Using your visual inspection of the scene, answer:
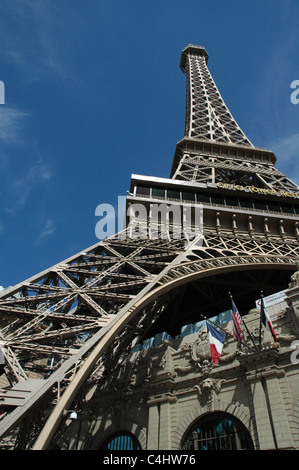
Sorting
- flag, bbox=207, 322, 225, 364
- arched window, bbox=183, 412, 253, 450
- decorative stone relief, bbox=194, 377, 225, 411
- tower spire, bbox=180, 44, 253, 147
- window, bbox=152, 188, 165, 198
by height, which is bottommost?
arched window, bbox=183, 412, 253, 450

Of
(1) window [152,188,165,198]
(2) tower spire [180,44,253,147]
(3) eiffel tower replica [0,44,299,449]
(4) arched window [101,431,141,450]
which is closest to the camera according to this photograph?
(3) eiffel tower replica [0,44,299,449]

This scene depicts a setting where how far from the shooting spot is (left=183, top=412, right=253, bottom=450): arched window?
Result: 17797mm

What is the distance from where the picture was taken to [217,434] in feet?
61.1

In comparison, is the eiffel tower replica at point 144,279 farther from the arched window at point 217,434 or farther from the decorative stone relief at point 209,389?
the arched window at point 217,434

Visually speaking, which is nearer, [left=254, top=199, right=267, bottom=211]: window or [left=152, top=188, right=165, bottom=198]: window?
[left=152, top=188, right=165, bottom=198]: window

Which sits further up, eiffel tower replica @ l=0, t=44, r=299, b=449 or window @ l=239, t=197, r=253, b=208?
window @ l=239, t=197, r=253, b=208

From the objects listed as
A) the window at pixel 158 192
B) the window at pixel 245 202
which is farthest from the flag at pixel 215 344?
the window at pixel 245 202

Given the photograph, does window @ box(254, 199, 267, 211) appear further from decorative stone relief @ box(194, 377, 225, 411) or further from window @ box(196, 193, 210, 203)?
decorative stone relief @ box(194, 377, 225, 411)

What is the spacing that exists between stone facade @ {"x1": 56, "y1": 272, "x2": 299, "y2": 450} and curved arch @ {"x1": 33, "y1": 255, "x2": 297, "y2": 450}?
4061mm

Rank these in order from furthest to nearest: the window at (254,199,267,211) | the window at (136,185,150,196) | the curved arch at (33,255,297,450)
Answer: the window at (254,199,267,211) < the window at (136,185,150,196) < the curved arch at (33,255,297,450)

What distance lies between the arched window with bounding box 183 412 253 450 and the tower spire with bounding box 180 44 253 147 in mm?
43767

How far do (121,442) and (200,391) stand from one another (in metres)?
5.72

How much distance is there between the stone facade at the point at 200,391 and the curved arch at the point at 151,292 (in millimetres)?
4061

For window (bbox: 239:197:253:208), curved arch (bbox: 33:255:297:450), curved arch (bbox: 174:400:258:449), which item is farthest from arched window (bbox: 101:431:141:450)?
window (bbox: 239:197:253:208)
